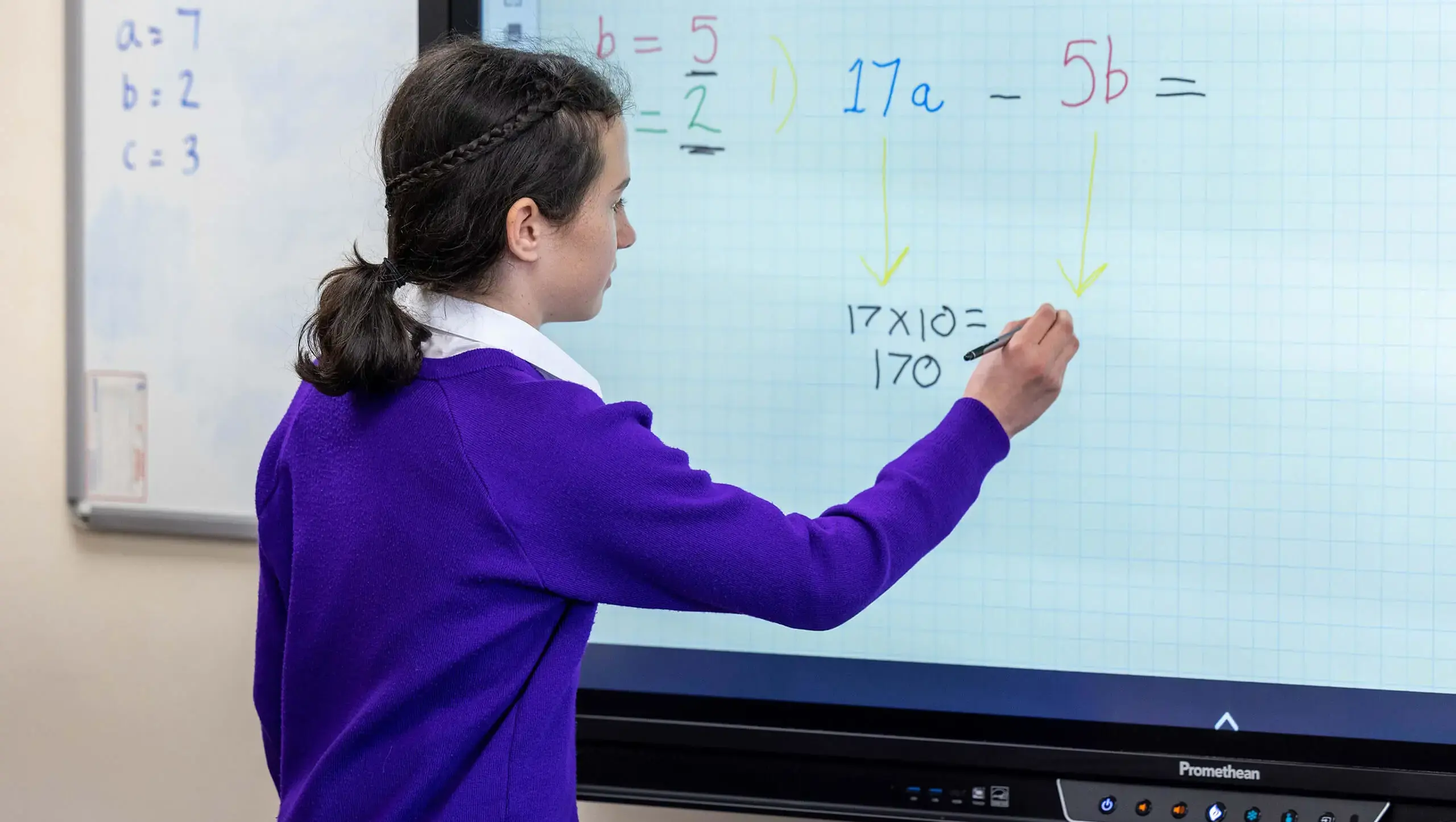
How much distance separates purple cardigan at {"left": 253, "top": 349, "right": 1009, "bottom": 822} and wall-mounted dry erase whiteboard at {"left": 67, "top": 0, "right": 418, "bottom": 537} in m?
0.57

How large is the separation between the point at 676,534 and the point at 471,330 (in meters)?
0.21

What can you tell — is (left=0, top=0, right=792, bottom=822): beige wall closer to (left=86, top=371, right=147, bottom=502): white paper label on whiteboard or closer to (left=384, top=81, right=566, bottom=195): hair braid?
(left=86, top=371, right=147, bottom=502): white paper label on whiteboard

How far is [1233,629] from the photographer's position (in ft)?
3.37

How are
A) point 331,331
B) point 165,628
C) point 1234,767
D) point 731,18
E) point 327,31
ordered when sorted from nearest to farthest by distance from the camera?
1. point 331,331
2. point 1234,767
3. point 731,18
4. point 327,31
5. point 165,628

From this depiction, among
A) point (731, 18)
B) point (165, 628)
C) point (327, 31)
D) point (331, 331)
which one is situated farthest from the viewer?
point (165, 628)

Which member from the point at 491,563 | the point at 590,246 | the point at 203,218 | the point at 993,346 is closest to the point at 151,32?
the point at 203,218

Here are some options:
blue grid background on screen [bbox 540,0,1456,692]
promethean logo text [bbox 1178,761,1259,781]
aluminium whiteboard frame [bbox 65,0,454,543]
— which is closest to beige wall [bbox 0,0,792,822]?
aluminium whiteboard frame [bbox 65,0,454,543]

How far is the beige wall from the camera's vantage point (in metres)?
1.38

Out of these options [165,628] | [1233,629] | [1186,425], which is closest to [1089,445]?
[1186,425]

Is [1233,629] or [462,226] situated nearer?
[462,226]

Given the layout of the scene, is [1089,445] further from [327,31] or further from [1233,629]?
[327,31]

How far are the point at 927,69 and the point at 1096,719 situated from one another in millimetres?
641

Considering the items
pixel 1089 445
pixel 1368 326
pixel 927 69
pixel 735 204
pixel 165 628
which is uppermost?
pixel 927 69

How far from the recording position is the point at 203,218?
4.38ft
